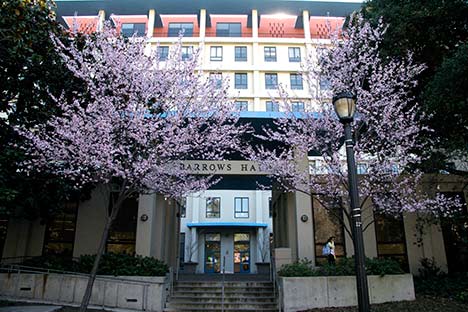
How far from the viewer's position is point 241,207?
3522 cm

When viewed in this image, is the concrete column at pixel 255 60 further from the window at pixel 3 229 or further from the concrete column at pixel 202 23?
the window at pixel 3 229

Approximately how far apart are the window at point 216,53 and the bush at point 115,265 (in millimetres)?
31200

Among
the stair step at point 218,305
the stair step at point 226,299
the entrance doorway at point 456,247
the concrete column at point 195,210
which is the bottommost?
the stair step at point 218,305

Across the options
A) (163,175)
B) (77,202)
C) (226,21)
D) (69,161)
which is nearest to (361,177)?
(163,175)

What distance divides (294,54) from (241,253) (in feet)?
72.3

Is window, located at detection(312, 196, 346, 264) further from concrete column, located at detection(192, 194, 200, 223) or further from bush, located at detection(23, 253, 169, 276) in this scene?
concrete column, located at detection(192, 194, 200, 223)

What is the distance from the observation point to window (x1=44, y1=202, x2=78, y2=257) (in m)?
15.5

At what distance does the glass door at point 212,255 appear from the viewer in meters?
32.9

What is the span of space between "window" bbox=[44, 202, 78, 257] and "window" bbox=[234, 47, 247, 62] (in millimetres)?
28868

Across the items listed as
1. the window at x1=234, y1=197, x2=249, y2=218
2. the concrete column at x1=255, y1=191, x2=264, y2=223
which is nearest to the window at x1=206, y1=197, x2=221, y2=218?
the window at x1=234, y1=197, x2=249, y2=218

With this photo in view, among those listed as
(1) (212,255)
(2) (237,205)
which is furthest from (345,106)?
(2) (237,205)

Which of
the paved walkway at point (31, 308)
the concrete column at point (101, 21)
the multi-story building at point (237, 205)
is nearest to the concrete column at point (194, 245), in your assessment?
the multi-story building at point (237, 205)

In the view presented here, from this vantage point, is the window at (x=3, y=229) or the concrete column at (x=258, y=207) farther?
the concrete column at (x=258, y=207)

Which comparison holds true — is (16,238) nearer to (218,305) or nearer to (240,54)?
(218,305)
